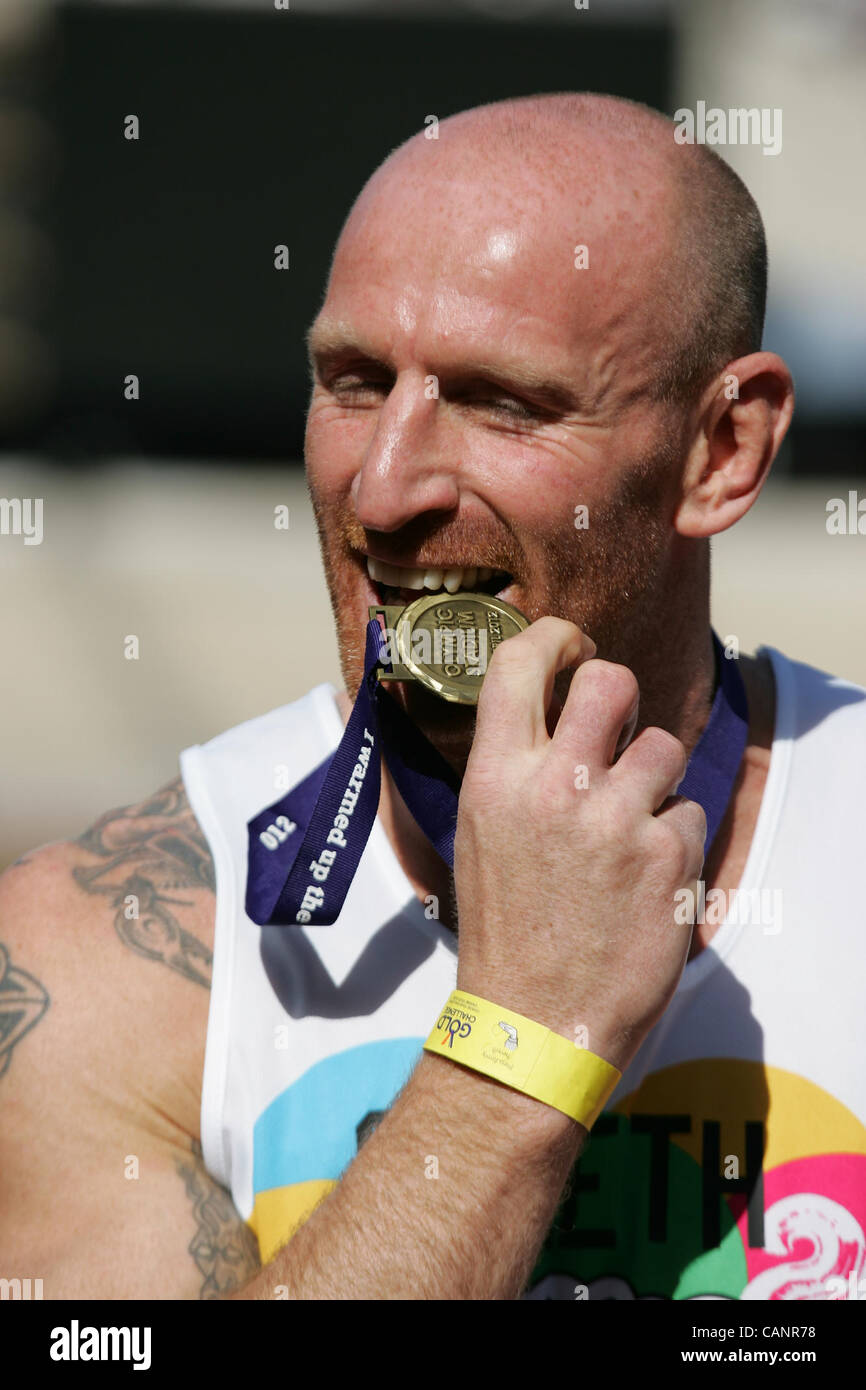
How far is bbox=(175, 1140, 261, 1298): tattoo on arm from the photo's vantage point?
3.05 metres

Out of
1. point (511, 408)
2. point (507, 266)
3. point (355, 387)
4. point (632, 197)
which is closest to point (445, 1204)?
point (511, 408)

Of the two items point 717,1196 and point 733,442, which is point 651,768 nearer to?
point 717,1196

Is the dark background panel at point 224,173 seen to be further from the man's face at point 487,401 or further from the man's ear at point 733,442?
the man's face at point 487,401

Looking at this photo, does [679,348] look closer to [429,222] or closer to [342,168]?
[429,222]

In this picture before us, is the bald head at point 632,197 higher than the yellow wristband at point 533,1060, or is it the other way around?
the bald head at point 632,197

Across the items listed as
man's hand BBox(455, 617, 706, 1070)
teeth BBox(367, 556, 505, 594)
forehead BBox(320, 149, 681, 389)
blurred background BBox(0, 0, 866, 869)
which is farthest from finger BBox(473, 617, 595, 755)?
blurred background BBox(0, 0, 866, 869)

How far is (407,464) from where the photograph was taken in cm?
324

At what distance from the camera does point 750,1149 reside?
10.5 ft

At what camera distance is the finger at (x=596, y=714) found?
2830 mm

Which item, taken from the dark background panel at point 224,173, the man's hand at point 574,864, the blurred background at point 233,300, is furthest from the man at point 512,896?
the dark background panel at point 224,173

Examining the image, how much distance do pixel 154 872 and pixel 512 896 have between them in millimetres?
1043

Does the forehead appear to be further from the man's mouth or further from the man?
the man's mouth

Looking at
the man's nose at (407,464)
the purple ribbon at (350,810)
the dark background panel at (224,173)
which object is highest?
the dark background panel at (224,173)

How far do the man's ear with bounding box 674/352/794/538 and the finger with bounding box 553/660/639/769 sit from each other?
920 mm
